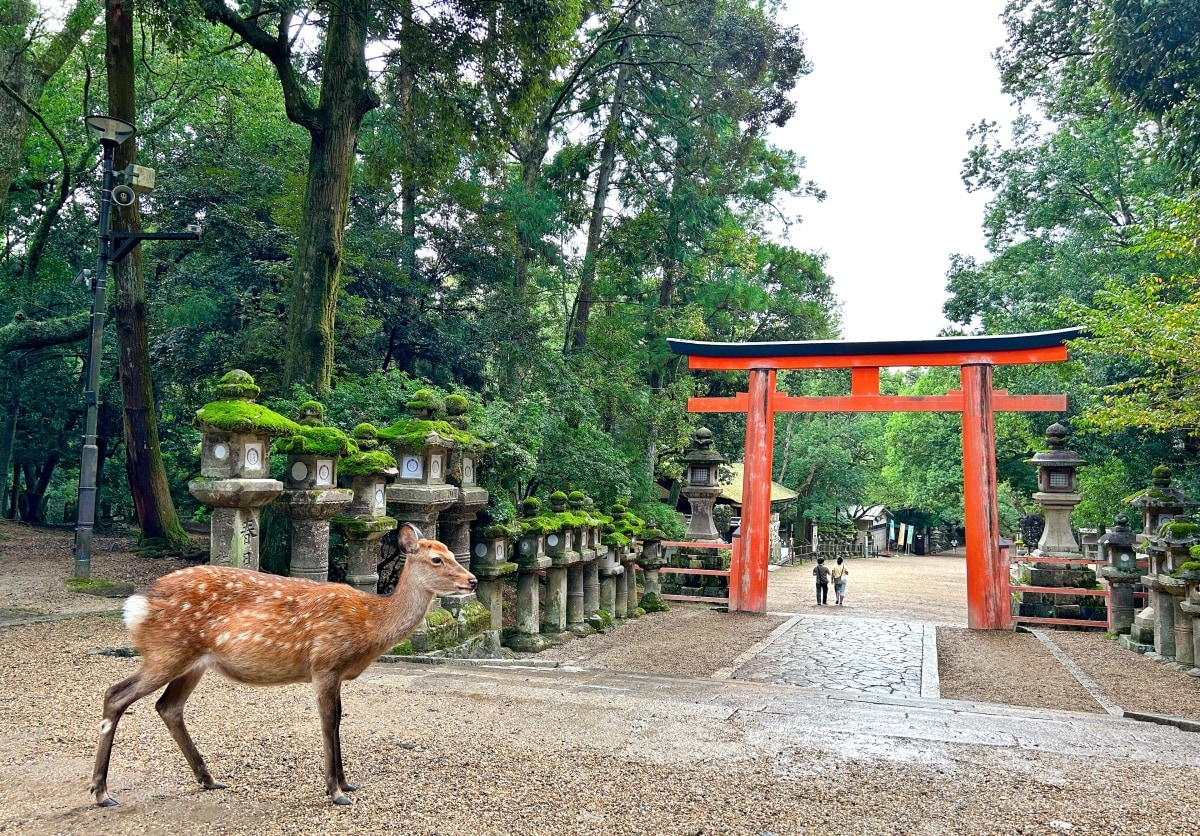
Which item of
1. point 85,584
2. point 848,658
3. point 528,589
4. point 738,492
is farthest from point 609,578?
point 738,492

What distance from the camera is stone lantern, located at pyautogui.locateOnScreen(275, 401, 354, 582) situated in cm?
661

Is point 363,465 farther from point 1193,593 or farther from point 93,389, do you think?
point 1193,593

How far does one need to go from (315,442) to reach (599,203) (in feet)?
45.1

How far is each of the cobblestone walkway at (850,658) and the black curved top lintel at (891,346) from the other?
4.35 metres

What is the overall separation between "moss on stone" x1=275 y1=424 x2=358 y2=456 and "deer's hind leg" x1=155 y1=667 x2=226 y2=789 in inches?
134

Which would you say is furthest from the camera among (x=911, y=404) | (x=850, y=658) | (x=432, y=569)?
(x=911, y=404)

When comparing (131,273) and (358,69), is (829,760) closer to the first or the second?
(358,69)

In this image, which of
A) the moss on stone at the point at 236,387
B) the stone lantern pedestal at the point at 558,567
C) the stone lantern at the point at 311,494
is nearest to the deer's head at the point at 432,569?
the stone lantern at the point at 311,494

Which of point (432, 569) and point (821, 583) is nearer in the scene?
point (432, 569)

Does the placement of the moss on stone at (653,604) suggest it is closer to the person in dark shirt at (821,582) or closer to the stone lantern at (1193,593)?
the person in dark shirt at (821,582)

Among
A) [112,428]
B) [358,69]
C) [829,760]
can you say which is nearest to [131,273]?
[358,69]

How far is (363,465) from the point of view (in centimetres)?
713

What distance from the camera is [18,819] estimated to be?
305cm

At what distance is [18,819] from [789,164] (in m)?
24.3
